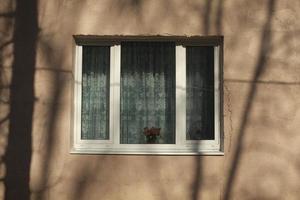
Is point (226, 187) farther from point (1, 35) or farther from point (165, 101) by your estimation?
point (1, 35)

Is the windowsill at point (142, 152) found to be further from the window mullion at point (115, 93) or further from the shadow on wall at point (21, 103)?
the shadow on wall at point (21, 103)

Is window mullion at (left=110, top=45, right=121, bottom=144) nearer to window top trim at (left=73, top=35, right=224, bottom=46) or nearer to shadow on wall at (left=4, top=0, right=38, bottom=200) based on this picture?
window top trim at (left=73, top=35, right=224, bottom=46)

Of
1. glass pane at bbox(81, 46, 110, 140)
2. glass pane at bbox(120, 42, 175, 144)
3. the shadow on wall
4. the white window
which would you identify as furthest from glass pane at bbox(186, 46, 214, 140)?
the shadow on wall

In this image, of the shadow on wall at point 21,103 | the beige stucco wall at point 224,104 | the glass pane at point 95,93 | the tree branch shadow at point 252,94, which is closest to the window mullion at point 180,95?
the beige stucco wall at point 224,104

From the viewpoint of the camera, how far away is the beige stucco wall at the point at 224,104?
7.00 meters

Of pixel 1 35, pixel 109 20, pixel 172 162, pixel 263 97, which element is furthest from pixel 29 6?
pixel 263 97

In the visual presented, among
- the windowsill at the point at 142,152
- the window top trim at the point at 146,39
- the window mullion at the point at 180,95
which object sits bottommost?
the windowsill at the point at 142,152

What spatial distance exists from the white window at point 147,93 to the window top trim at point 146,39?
0.01 metres

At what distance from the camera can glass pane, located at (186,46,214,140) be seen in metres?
7.33

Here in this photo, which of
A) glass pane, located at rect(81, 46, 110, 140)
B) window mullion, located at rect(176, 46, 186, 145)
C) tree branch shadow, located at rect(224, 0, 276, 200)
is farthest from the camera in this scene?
glass pane, located at rect(81, 46, 110, 140)

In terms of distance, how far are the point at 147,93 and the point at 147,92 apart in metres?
0.01

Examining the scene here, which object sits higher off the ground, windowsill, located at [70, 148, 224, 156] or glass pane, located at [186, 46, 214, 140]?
glass pane, located at [186, 46, 214, 140]

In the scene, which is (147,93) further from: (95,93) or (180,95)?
(95,93)

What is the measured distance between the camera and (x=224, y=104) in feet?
23.3
